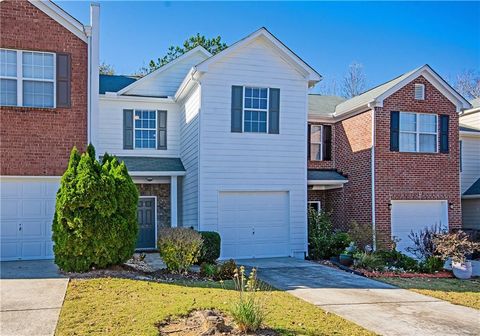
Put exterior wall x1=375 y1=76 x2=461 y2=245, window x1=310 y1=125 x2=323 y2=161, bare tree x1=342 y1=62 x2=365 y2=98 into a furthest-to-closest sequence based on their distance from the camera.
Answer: bare tree x1=342 y1=62 x2=365 y2=98, window x1=310 y1=125 x2=323 y2=161, exterior wall x1=375 y1=76 x2=461 y2=245

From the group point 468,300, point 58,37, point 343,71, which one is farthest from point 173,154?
point 343,71

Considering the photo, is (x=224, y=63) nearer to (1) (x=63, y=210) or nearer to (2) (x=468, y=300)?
(1) (x=63, y=210)

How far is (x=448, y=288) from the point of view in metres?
11.9

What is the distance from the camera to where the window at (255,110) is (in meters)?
16.0

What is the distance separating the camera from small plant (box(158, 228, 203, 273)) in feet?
37.9

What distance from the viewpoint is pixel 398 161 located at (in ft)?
58.1

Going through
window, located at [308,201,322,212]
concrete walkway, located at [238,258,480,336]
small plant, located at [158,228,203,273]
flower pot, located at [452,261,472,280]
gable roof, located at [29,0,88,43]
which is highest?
gable roof, located at [29,0,88,43]

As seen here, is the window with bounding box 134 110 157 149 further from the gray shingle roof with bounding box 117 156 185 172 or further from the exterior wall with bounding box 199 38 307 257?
the exterior wall with bounding box 199 38 307 257

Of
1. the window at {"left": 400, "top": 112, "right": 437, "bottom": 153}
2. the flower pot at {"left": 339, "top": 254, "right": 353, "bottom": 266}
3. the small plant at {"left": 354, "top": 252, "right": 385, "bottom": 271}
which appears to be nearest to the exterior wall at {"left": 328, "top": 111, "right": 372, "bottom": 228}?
the window at {"left": 400, "top": 112, "right": 437, "bottom": 153}

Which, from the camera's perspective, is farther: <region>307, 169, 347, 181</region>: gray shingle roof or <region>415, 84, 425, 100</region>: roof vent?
<region>307, 169, 347, 181</region>: gray shingle roof

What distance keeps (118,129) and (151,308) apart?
11037 mm

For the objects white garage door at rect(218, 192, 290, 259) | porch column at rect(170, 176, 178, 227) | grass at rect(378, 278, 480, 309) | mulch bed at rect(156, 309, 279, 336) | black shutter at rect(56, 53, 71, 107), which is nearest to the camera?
mulch bed at rect(156, 309, 279, 336)

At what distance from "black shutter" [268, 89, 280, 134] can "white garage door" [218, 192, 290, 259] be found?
223cm

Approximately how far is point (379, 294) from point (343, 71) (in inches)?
1286
